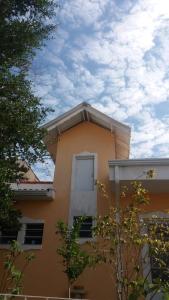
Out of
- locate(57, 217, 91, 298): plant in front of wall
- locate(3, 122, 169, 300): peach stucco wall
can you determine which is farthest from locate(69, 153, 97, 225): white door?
locate(57, 217, 91, 298): plant in front of wall

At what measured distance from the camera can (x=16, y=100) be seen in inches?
457

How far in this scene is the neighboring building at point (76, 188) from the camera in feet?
38.4

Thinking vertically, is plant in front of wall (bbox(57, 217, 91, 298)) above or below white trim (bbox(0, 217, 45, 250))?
below

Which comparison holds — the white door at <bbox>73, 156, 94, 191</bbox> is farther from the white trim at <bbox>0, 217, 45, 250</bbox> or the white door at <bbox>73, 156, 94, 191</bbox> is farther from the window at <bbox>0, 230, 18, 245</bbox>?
the window at <bbox>0, 230, 18, 245</bbox>

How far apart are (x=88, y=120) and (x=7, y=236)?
6.87 m

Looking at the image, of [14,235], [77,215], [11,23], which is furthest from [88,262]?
[11,23]

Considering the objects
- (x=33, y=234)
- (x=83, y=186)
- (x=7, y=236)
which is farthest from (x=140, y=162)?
(x=7, y=236)

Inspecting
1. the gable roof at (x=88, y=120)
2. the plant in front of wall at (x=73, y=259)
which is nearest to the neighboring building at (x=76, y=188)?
the gable roof at (x=88, y=120)

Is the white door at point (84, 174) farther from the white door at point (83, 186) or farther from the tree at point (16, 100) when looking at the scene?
the tree at point (16, 100)

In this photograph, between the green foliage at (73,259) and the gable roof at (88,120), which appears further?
the gable roof at (88,120)

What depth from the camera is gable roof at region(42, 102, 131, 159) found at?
15.2m

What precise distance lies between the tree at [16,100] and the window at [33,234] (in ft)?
3.03

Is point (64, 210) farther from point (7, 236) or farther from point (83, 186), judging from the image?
point (7, 236)

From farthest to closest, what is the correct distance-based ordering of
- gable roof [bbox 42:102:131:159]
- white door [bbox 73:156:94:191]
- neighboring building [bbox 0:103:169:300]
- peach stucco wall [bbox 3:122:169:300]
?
gable roof [bbox 42:102:131:159] < white door [bbox 73:156:94:191] < neighboring building [bbox 0:103:169:300] < peach stucco wall [bbox 3:122:169:300]
